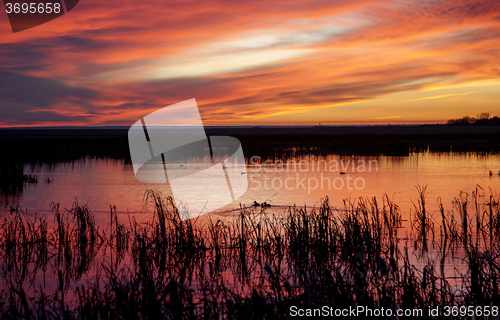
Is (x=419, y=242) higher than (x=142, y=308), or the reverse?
(x=142, y=308)

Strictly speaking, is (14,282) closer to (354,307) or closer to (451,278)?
(354,307)

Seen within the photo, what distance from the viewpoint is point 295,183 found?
57.2ft

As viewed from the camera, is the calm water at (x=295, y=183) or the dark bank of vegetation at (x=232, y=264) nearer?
the dark bank of vegetation at (x=232, y=264)

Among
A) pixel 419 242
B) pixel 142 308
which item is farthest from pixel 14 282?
pixel 419 242

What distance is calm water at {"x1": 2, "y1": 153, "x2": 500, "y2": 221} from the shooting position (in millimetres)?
13312

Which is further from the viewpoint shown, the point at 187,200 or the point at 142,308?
the point at 187,200

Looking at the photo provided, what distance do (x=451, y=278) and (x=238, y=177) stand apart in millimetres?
14065

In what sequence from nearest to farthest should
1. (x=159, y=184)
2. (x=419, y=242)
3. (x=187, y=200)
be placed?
(x=419, y=242) → (x=187, y=200) → (x=159, y=184)

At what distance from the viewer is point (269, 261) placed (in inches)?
281

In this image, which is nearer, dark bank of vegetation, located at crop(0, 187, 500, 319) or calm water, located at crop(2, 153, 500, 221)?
dark bank of vegetation, located at crop(0, 187, 500, 319)

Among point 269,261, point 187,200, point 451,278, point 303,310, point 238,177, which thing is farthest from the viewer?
point 238,177

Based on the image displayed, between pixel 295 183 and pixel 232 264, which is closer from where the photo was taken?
pixel 232 264

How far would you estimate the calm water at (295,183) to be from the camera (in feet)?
43.7

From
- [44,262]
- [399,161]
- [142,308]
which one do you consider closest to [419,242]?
[142,308]
